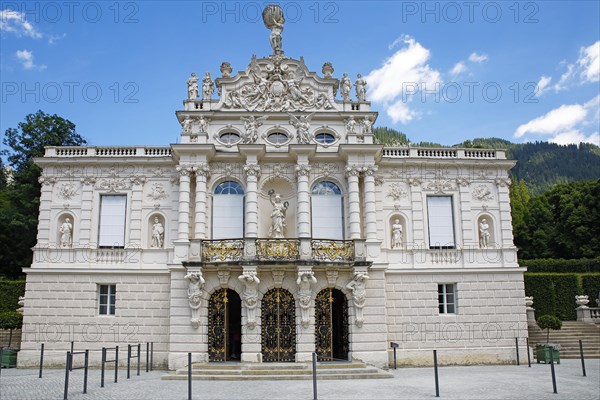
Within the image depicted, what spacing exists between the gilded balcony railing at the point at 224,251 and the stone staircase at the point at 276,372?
15.8ft

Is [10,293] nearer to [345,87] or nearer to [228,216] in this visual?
[228,216]

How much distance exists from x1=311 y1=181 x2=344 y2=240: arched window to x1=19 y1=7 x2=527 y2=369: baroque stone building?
72mm

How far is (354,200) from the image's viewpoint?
27859 millimetres

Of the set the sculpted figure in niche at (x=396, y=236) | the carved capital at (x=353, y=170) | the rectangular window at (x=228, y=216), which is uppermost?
the carved capital at (x=353, y=170)

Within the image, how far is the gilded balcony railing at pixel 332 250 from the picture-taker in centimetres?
2608

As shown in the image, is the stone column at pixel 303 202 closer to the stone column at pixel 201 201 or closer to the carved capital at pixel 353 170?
the carved capital at pixel 353 170

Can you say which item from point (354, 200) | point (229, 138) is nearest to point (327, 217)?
point (354, 200)

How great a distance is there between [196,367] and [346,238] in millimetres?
9747

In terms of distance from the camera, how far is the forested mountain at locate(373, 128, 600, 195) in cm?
14600

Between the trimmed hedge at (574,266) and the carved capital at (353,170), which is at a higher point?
the carved capital at (353,170)

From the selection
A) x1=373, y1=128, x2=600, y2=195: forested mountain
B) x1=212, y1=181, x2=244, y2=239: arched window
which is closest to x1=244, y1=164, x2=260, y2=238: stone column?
x1=212, y1=181, x2=244, y2=239: arched window

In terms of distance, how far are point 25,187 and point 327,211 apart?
2176 cm

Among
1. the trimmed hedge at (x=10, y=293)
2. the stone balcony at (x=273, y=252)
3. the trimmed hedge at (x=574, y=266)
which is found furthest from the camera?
the trimmed hedge at (x=574, y=266)

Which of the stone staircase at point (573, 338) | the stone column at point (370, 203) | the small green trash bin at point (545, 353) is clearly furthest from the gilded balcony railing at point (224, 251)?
the stone staircase at point (573, 338)
